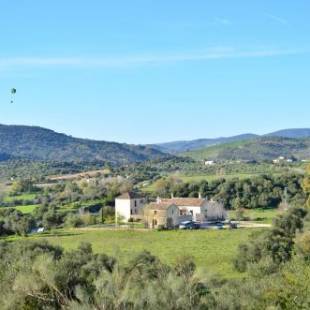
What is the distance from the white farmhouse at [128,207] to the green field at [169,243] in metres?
11.4

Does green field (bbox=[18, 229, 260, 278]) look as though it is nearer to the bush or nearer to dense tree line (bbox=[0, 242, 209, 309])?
the bush

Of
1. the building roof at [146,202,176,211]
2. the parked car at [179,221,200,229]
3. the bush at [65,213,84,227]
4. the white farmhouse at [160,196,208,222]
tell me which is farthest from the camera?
the white farmhouse at [160,196,208,222]

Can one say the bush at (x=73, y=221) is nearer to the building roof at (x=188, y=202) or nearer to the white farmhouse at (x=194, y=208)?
the white farmhouse at (x=194, y=208)

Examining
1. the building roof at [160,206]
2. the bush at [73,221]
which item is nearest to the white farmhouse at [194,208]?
the building roof at [160,206]

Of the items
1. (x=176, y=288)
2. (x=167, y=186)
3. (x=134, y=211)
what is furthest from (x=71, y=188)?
(x=176, y=288)

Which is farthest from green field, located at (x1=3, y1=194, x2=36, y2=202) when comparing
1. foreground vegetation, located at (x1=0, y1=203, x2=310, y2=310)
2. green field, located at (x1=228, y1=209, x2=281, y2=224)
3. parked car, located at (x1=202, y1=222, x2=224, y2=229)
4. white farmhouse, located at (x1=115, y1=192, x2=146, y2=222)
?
foreground vegetation, located at (x1=0, y1=203, x2=310, y2=310)

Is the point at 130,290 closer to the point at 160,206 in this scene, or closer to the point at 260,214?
the point at 160,206

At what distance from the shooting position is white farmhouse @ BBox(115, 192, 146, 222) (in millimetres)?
83125

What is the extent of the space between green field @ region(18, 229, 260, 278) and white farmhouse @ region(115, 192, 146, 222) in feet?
37.4

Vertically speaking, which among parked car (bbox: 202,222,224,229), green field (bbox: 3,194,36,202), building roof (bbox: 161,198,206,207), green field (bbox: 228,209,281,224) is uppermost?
building roof (bbox: 161,198,206,207)

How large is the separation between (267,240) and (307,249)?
6.00 meters

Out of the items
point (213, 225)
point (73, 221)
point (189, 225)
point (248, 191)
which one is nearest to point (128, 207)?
point (73, 221)

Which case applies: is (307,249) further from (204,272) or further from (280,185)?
(280,185)

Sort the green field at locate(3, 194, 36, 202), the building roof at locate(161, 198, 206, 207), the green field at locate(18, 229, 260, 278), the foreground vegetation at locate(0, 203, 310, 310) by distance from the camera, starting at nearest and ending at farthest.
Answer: the foreground vegetation at locate(0, 203, 310, 310) → the green field at locate(18, 229, 260, 278) → the building roof at locate(161, 198, 206, 207) → the green field at locate(3, 194, 36, 202)
